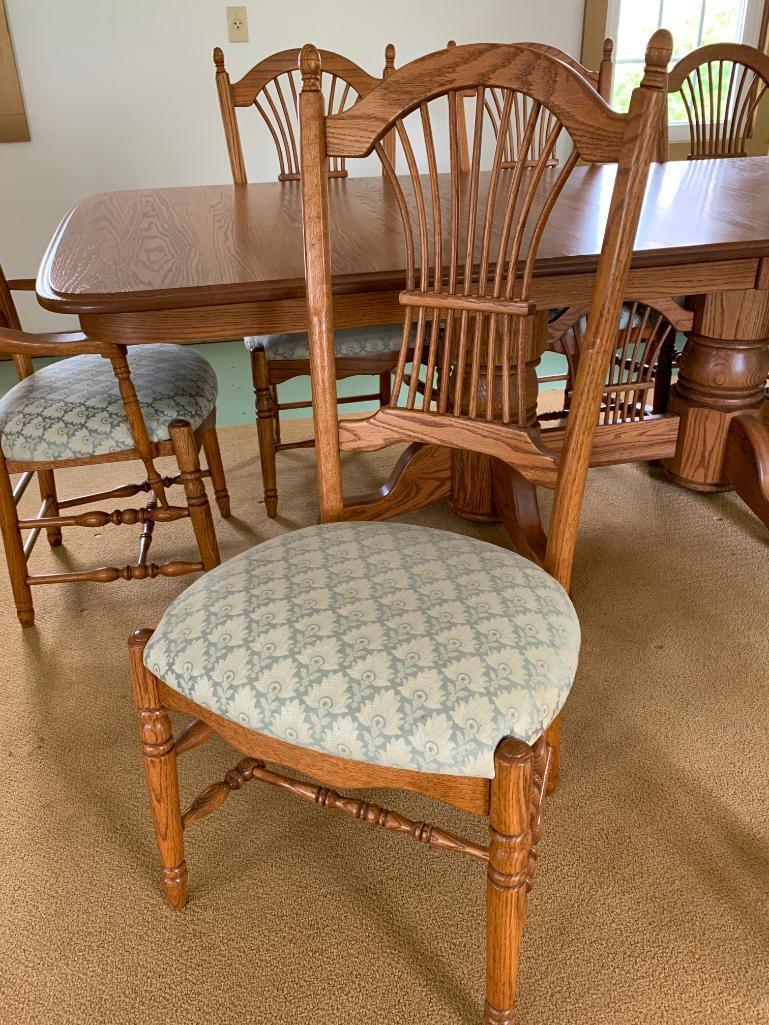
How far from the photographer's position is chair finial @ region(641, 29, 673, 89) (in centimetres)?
88

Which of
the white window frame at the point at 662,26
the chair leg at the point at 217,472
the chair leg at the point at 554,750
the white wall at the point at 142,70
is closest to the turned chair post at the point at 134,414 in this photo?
the chair leg at the point at 217,472

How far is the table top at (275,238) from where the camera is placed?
1241 millimetres

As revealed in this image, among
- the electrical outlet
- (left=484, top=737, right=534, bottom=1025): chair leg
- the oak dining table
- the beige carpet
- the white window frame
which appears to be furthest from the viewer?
the white window frame

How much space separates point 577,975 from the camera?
1.06 metres

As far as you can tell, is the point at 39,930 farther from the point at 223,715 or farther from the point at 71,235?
the point at 71,235

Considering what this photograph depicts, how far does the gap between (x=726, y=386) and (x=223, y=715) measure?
1.50m

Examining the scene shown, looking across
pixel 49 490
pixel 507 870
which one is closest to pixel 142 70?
pixel 49 490

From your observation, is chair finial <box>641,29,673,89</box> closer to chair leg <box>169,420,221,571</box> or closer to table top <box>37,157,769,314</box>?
table top <box>37,157,769,314</box>

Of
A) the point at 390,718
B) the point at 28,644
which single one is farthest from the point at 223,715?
the point at 28,644

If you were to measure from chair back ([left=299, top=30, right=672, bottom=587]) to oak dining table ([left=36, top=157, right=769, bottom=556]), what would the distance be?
176 mm

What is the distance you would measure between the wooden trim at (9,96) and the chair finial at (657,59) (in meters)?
2.91

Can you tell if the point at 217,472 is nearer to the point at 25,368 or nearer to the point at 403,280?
the point at 25,368

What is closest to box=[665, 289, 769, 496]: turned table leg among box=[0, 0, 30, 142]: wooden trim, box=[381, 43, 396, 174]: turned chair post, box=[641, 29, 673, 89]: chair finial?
box=[381, 43, 396, 174]: turned chair post

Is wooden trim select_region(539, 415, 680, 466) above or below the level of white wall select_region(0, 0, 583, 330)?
below
